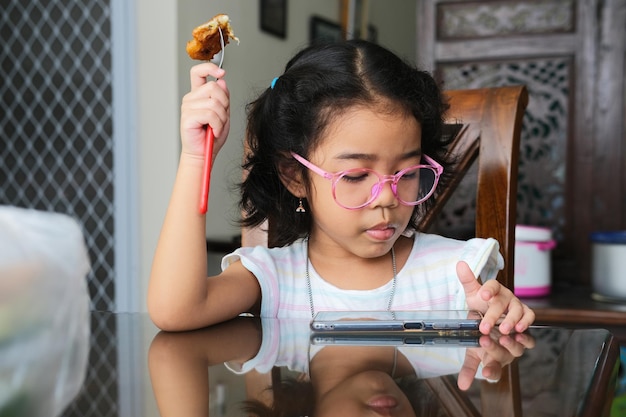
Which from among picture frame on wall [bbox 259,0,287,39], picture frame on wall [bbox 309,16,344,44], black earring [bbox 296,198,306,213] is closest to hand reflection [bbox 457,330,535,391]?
black earring [bbox 296,198,306,213]

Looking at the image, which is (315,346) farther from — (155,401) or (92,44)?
(92,44)

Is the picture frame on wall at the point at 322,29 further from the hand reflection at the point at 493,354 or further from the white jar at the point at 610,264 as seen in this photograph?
the hand reflection at the point at 493,354

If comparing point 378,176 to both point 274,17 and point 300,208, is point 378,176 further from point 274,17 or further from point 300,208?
point 274,17

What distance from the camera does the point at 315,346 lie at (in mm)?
666

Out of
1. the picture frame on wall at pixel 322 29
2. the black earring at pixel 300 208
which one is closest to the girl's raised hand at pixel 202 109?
the black earring at pixel 300 208

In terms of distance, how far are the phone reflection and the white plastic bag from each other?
0.40 feet

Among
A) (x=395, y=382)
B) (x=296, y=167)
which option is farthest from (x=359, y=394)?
(x=296, y=167)

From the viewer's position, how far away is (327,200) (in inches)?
47.0

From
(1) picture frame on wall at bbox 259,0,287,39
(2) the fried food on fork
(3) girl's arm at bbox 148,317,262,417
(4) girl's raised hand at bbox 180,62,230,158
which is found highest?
(1) picture frame on wall at bbox 259,0,287,39

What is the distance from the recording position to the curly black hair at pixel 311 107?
123cm

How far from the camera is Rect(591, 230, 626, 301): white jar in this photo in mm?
2398

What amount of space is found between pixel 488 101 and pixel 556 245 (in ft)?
5.34

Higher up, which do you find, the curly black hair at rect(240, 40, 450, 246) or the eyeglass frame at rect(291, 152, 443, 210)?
the curly black hair at rect(240, 40, 450, 246)

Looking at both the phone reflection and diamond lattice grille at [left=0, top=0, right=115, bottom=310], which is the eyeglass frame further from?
diamond lattice grille at [left=0, top=0, right=115, bottom=310]
